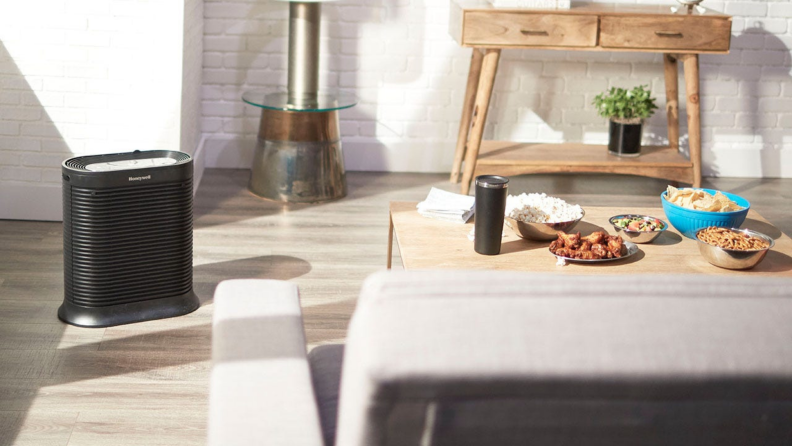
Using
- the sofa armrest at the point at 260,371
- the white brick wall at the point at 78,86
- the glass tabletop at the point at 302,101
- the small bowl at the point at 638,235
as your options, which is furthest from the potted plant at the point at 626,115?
the sofa armrest at the point at 260,371

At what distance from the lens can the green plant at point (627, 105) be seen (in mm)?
4203

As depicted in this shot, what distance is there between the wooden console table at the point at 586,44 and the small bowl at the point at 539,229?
1.63 meters

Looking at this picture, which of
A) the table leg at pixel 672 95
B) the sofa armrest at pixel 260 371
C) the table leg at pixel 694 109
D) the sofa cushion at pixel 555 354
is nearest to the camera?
the sofa cushion at pixel 555 354

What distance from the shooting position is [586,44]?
386 cm

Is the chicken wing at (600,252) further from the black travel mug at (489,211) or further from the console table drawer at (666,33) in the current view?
the console table drawer at (666,33)

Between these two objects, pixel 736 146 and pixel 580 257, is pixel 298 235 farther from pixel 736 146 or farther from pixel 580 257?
pixel 736 146

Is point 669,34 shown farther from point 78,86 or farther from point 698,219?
point 78,86

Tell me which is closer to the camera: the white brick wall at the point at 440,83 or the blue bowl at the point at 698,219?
the blue bowl at the point at 698,219

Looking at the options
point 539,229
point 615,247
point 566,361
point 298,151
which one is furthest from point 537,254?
point 298,151

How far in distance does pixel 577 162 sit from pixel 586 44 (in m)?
0.57

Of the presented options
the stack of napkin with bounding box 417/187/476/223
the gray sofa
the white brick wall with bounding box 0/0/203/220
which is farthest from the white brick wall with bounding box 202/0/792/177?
the gray sofa

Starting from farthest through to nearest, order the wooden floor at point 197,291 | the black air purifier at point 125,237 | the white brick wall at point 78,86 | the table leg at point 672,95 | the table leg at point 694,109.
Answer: the table leg at point 672,95 → the table leg at point 694,109 → the white brick wall at point 78,86 → the black air purifier at point 125,237 → the wooden floor at point 197,291

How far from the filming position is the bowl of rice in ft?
7.74

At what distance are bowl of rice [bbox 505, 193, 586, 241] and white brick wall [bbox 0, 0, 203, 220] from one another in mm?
1707
